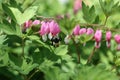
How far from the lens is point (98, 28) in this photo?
157 cm

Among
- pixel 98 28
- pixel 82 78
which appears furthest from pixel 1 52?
pixel 98 28

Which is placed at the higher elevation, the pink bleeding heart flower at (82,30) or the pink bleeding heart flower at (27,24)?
the pink bleeding heart flower at (27,24)

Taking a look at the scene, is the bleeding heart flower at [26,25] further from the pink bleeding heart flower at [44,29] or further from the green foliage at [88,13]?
the green foliage at [88,13]

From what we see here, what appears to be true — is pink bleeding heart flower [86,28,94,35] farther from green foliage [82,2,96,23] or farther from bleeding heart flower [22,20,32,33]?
bleeding heart flower [22,20,32,33]

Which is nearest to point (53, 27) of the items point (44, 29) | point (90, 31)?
point (44, 29)

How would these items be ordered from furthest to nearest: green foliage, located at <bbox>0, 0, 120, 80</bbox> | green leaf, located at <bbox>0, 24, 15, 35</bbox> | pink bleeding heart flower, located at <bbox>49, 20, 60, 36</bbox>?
pink bleeding heart flower, located at <bbox>49, 20, 60, 36</bbox> → green leaf, located at <bbox>0, 24, 15, 35</bbox> → green foliage, located at <bbox>0, 0, 120, 80</bbox>

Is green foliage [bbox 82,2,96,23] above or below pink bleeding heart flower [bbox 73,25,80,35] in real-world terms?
above

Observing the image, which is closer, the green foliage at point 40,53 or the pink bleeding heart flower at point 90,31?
the green foliage at point 40,53

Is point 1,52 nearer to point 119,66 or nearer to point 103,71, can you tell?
point 103,71

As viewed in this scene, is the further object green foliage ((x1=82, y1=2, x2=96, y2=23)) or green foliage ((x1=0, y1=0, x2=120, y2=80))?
green foliage ((x1=82, y1=2, x2=96, y2=23))

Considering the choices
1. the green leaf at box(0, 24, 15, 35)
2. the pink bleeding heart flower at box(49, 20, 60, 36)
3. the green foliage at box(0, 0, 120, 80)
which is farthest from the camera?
the pink bleeding heart flower at box(49, 20, 60, 36)

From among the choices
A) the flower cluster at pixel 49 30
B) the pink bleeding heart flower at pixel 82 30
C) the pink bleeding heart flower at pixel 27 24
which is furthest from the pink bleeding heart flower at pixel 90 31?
the pink bleeding heart flower at pixel 27 24

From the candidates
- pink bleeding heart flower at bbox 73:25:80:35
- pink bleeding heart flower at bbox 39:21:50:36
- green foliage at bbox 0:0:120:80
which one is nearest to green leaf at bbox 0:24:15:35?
A: green foliage at bbox 0:0:120:80

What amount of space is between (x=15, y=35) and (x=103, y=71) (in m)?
0.40
